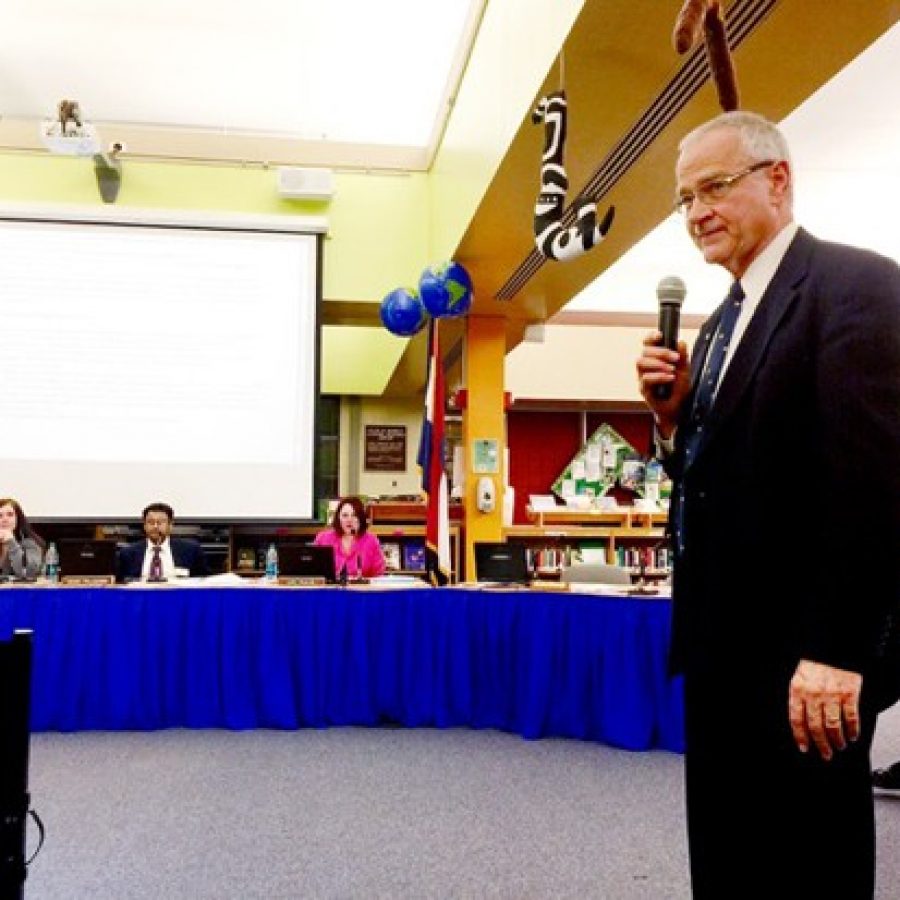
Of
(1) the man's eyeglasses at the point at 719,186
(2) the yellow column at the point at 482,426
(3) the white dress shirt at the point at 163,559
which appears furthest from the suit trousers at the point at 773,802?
(2) the yellow column at the point at 482,426

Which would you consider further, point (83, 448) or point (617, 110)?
point (83, 448)

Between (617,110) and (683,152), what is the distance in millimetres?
2732

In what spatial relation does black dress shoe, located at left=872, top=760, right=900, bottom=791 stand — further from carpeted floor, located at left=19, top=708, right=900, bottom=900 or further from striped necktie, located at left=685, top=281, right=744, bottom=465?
striped necktie, located at left=685, top=281, right=744, bottom=465

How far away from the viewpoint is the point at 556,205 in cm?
336

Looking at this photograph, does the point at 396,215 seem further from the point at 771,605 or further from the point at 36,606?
the point at 771,605

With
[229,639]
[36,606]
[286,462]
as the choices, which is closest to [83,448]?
[286,462]

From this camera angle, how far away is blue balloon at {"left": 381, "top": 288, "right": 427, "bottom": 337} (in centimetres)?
564

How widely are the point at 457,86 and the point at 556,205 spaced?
7.34 ft

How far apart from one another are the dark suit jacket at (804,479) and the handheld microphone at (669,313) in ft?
0.50

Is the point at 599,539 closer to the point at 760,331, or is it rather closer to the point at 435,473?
the point at 435,473

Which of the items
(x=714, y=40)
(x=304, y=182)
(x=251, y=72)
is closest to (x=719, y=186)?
(x=714, y=40)

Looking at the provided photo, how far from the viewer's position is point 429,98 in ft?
18.5

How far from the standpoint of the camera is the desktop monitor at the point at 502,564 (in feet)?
14.6

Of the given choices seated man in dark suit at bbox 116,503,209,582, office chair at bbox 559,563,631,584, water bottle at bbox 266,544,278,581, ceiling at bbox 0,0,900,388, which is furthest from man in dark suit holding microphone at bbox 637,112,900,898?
seated man in dark suit at bbox 116,503,209,582
